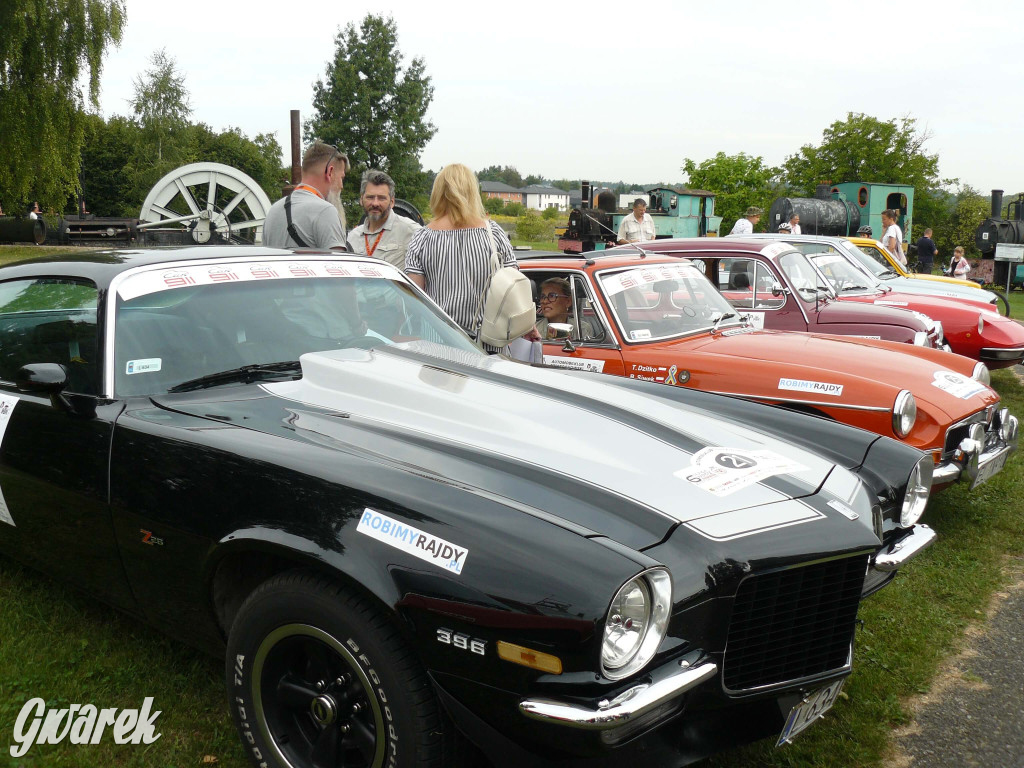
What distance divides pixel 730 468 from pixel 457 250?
2.58 m

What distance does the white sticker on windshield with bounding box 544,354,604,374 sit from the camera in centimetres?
535

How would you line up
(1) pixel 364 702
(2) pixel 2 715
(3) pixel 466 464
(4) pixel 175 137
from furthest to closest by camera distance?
(4) pixel 175 137
(2) pixel 2 715
(3) pixel 466 464
(1) pixel 364 702

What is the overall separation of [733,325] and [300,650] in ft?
13.9

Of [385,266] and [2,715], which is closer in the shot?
[2,715]

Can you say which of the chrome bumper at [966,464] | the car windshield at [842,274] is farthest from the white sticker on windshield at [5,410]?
the car windshield at [842,274]

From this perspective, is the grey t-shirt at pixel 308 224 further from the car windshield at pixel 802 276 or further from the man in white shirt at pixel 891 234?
the man in white shirt at pixel 891 234

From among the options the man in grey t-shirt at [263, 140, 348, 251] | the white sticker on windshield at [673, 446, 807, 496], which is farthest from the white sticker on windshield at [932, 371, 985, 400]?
the man in grey t-shirt at [263, 140, 348, 251]

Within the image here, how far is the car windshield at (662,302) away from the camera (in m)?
5.45

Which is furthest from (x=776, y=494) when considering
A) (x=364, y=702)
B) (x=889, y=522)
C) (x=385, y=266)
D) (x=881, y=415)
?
Answer: (x=881, y=415)

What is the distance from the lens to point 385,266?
12.6 feet

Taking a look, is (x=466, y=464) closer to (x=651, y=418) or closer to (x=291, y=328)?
(x=651, y=418)

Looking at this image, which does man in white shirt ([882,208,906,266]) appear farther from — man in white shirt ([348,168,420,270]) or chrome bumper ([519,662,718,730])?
chrome bumper ([519,662,718,730])

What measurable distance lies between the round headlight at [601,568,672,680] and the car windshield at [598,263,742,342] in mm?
3499

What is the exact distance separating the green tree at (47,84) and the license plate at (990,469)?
25.2 metres
